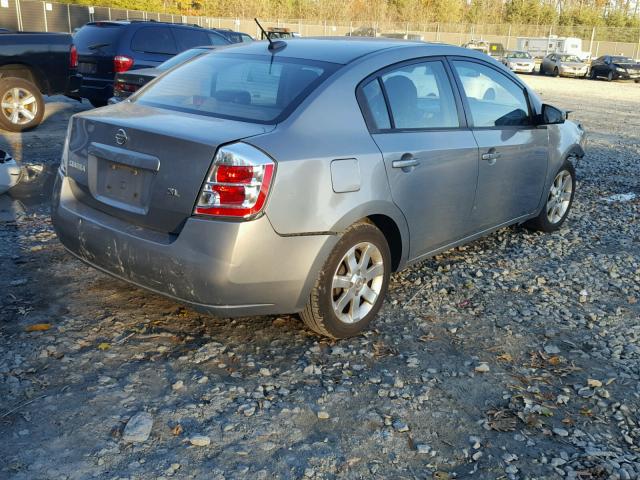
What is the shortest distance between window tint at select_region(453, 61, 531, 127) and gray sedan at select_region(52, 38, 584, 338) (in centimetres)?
3

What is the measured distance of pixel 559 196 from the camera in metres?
6.11

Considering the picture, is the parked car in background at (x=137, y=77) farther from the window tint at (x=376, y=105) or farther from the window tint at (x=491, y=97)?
the window tint at (x=376, y=105)

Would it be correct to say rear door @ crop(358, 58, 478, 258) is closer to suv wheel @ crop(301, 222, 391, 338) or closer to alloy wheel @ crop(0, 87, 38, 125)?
suv wheel @ crop(301, 222, 391, 338)

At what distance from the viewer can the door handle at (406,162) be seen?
12.3 ft

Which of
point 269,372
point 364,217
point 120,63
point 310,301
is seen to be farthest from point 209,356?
point 120,63

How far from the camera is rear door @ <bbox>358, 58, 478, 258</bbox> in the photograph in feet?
12.4

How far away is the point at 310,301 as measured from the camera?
3502mm

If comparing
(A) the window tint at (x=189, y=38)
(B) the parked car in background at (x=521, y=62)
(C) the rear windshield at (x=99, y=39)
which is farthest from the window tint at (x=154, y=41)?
(B) the parked car in background at (x=521, y=62)

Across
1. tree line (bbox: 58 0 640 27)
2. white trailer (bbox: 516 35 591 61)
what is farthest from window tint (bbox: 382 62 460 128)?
tree line (bbox: 58 0 640 27)

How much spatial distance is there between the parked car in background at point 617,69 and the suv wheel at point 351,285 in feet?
122

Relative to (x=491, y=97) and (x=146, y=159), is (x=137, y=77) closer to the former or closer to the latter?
(x=491, y=97)

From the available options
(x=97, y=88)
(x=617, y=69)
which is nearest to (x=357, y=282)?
(x=97, y=88)

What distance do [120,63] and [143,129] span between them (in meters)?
8.37

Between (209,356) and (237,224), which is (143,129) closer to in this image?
(237,224)
